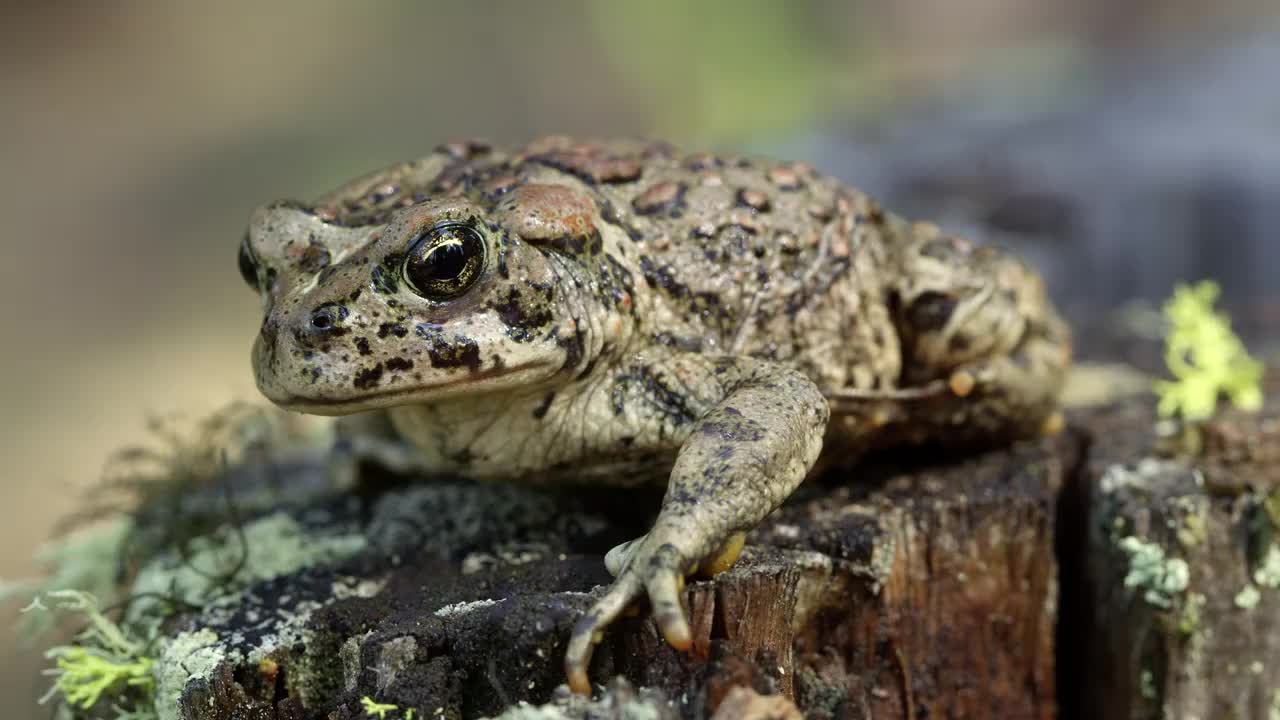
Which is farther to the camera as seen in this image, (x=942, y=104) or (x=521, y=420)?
(x=942, y=104)

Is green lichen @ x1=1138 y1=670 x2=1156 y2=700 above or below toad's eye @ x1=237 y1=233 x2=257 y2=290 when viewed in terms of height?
below

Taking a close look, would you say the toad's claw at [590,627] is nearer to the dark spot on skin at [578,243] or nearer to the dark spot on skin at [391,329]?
the dark spot on skin at [391,329]

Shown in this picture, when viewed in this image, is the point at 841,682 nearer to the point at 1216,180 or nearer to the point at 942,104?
the point at 1216,180

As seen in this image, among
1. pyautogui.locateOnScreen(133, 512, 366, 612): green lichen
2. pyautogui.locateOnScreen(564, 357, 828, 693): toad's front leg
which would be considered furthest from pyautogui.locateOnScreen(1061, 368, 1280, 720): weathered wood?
pyautogui.locateOnScreen(133, 512, 366, 612): green lichen

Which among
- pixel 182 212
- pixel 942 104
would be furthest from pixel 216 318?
pixel 942 104

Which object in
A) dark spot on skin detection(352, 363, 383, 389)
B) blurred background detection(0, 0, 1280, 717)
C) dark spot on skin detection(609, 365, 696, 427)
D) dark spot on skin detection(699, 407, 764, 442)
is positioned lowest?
dark spot on skin detection(699, 407, 764, 442)

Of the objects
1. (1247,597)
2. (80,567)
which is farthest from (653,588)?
(80,567)

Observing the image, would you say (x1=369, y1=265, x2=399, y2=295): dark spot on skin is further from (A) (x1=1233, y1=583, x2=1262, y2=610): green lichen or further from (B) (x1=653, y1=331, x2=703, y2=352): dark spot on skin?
(A) (x1=1233, y1=583, x2=1262, y2=610): green lichen
